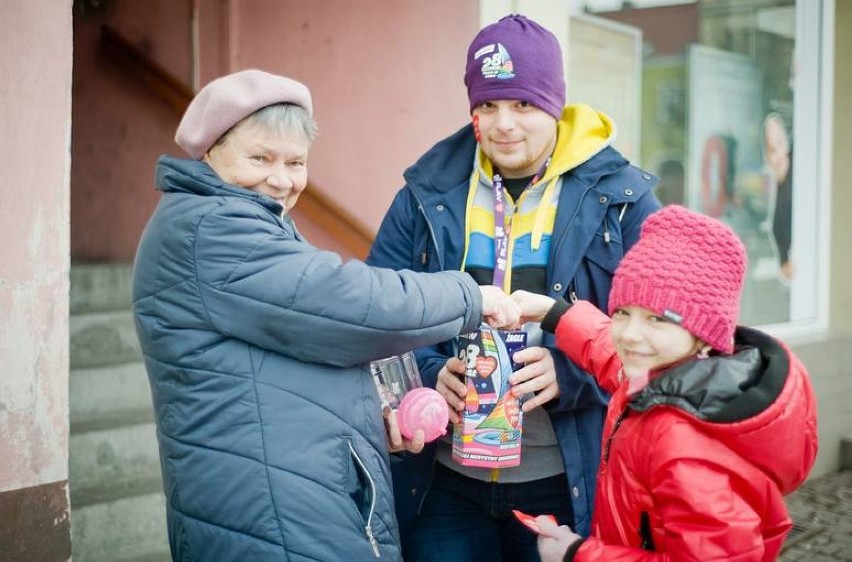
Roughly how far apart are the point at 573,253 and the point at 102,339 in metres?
3.33

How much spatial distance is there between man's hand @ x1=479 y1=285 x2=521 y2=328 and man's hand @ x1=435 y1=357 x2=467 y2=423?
0.18m

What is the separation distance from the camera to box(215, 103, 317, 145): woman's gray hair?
6.29 feet

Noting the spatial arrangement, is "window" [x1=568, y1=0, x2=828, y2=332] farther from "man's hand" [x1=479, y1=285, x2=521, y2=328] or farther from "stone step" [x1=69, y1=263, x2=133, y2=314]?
"man's hand" [x1=479, y1=285, x2=521, y2=328]

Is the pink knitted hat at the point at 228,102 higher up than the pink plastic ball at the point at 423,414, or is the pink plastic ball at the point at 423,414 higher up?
the pink knitted hat at the point at 228,102

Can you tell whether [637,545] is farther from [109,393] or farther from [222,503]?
[109,393]

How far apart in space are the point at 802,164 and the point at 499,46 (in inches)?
197

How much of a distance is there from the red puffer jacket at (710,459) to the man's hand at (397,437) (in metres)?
0.43

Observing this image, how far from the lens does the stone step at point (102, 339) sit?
187 inches

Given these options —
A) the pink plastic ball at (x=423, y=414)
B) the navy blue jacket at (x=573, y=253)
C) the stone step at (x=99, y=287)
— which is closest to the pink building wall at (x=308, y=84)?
the stone step at (x=99, y=287)

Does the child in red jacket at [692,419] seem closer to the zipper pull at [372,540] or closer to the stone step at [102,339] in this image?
the zipper pull at [372,540]

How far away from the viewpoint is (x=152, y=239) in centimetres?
183

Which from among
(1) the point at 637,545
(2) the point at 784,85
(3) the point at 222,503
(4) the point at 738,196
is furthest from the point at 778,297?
(3) the point at 222,503

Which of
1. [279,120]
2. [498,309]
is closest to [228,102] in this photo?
[279,120]

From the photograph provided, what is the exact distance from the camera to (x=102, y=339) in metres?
4.86
